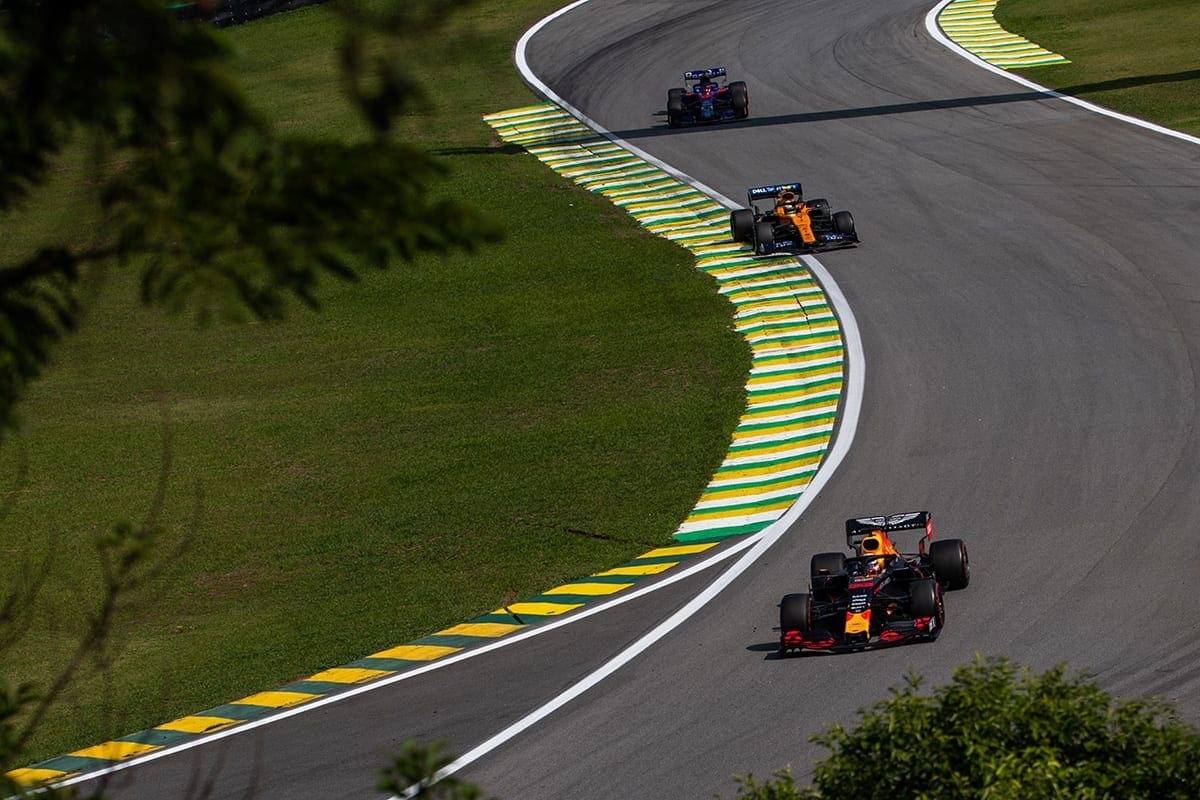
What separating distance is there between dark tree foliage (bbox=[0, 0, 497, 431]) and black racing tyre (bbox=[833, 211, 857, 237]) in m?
26.5

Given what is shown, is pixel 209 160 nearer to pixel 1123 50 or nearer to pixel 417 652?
pixel 417 652

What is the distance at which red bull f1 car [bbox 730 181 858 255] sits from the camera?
2964cm

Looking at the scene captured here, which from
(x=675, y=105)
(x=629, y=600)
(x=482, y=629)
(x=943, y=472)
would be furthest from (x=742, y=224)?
(x=482, y=629)

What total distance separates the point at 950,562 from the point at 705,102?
1012 inches

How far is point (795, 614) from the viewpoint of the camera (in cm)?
1475

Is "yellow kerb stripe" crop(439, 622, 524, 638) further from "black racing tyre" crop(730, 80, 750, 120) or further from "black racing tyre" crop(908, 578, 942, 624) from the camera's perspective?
"black racing tyre" crop(730, 80, 750, 120)

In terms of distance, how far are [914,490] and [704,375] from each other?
6.49m

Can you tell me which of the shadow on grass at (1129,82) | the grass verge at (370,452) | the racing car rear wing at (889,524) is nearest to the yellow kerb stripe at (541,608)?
the grass verge at (370,452)

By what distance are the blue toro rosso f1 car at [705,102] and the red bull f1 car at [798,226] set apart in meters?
9.39

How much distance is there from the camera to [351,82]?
3336 millimetres

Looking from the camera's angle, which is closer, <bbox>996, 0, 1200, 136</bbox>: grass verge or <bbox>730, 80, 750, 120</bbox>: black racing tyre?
<bbox>996, 0, 1200, 136</bbox>: grass verge

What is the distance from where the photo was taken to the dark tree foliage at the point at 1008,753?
6.66 meters

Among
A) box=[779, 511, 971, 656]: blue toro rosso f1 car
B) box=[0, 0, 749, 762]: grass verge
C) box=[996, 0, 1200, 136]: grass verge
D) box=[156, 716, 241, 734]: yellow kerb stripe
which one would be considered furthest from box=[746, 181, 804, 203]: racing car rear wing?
box=[156, 716, 241, 734]: yellow kerb stripe

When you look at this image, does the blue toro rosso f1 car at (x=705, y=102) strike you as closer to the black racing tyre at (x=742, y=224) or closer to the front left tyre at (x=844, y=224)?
the black racing tyre at (x=742, y=224)
